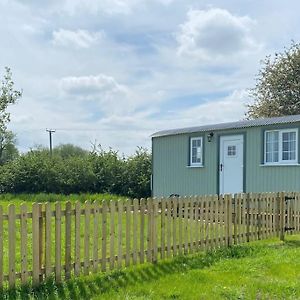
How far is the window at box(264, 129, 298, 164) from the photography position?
45.1ft

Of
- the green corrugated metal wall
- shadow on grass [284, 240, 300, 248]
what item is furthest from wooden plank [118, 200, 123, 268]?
the green corrugated metal wall

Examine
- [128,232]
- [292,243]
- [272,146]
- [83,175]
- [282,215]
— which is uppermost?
[272,146]

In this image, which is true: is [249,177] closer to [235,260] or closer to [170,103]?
[235,260]

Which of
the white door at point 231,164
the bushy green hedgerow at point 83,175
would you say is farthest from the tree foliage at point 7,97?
the white door at point 231,164

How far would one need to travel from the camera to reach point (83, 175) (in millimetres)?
25156

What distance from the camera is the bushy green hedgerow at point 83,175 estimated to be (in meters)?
24.9

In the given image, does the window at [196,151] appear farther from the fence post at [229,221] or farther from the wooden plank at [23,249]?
the wooden plank at [23,249]

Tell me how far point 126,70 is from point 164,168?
14.1ft

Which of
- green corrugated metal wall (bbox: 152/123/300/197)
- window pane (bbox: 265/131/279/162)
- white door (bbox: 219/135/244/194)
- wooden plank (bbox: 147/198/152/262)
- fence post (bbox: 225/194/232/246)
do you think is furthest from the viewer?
white door (bbox: 219/135/244/194)

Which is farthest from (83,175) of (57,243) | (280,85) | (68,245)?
(57,243)

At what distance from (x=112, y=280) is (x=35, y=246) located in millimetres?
1157

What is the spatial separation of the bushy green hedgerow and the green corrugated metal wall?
221 inches

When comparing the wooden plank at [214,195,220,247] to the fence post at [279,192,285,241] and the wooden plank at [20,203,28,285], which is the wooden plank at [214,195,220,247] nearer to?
the fence post at [279,192,285,241]

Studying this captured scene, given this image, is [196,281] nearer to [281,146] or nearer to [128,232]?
[128,232]
